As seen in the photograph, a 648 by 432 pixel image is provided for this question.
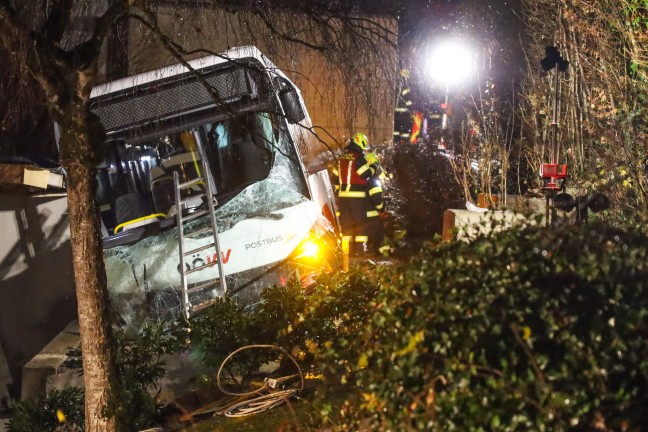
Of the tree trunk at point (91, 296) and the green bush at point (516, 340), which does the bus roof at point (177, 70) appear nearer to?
the tree trunk at point (91, 296)

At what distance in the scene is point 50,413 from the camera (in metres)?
5.86

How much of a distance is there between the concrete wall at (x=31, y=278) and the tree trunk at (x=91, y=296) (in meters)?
3.77

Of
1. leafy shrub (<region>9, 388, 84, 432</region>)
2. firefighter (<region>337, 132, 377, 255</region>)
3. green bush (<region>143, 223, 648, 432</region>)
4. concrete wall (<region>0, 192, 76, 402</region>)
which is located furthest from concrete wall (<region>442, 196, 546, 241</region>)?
concrete wall (<region>0, 192, 76, 402</region>)

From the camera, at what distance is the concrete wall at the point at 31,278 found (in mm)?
8359

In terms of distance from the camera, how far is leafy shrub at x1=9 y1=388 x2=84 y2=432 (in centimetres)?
575

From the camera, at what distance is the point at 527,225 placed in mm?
3459

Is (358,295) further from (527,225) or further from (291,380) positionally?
(527,225)

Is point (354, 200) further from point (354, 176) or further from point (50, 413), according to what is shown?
point (50, 413)

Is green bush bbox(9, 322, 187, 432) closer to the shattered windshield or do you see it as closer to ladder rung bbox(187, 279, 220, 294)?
ladder rung bbox(187, 279, 220, 294)

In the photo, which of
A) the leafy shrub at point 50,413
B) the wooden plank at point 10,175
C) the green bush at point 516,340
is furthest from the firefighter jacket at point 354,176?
the green bush at point 516,340

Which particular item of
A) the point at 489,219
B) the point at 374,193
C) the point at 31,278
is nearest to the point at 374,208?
the point at 374,193

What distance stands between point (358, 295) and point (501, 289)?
9.64 ft

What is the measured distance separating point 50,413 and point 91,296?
1551mm

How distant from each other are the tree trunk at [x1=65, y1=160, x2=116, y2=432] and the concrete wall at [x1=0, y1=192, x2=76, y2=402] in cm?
377
